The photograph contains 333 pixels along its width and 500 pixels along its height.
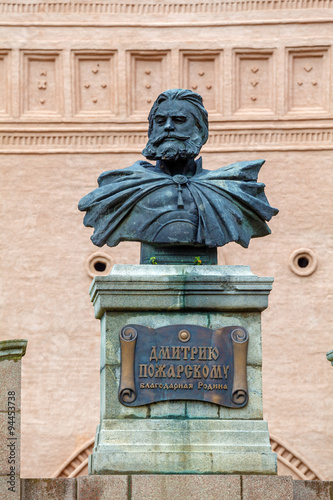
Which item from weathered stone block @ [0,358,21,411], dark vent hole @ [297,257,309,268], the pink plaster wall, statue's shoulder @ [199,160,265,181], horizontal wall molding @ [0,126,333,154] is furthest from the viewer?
horizontal wall molding @ [0,126,333,154]

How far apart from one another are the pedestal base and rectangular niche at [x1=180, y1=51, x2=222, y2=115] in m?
8.89

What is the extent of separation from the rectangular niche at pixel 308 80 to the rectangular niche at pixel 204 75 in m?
0.90

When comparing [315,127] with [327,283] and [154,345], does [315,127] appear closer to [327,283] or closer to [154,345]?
[327,283]

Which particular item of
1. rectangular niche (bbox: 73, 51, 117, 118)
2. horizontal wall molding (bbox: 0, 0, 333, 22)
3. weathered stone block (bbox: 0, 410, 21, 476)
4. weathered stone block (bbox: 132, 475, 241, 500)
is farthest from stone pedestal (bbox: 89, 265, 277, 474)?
horizontal wall molding (bbox: 0, 0, 333, 22)

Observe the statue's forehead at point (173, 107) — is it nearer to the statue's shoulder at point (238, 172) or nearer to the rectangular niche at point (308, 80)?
the statue's shoulder at point (238, 172)

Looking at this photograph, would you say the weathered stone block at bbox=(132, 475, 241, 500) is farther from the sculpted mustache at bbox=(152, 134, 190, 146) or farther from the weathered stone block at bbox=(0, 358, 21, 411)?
the sculpted mustache at bbox=(152, 134, 190, 146)

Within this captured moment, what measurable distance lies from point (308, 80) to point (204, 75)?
4.33ft

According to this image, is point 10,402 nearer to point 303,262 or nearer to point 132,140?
point 303,262

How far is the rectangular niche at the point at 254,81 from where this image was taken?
17.5 meters

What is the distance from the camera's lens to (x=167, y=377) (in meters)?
9.12

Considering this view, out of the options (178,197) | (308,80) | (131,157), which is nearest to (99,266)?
(131,157)

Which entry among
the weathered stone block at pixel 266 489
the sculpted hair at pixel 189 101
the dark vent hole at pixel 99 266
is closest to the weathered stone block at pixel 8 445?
the weathered stone block at pixel 266 489

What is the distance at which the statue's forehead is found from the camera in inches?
393

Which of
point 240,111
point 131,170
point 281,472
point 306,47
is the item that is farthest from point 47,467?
point 131,170
